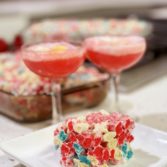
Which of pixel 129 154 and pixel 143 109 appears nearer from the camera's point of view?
pixel 129 154

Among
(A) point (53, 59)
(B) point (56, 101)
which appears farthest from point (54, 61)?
(B) point (56, 101)

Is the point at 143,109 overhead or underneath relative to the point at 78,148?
underneath

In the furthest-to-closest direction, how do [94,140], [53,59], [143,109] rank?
[143,109], [53,59], [94,140]

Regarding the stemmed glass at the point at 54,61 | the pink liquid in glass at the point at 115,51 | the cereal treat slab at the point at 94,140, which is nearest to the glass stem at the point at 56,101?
the stemmed glass at the point at 54,61

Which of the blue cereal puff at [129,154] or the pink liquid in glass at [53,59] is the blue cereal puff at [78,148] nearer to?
the blue cereal puff at [129,154]

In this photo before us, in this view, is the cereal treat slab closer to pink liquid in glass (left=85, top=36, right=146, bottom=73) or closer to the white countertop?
the white countertop

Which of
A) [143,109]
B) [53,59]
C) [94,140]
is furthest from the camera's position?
[143,109]

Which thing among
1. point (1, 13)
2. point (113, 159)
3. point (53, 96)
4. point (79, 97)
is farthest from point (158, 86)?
point (1, 13)

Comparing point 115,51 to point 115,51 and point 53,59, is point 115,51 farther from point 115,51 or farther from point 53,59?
point 53,59
